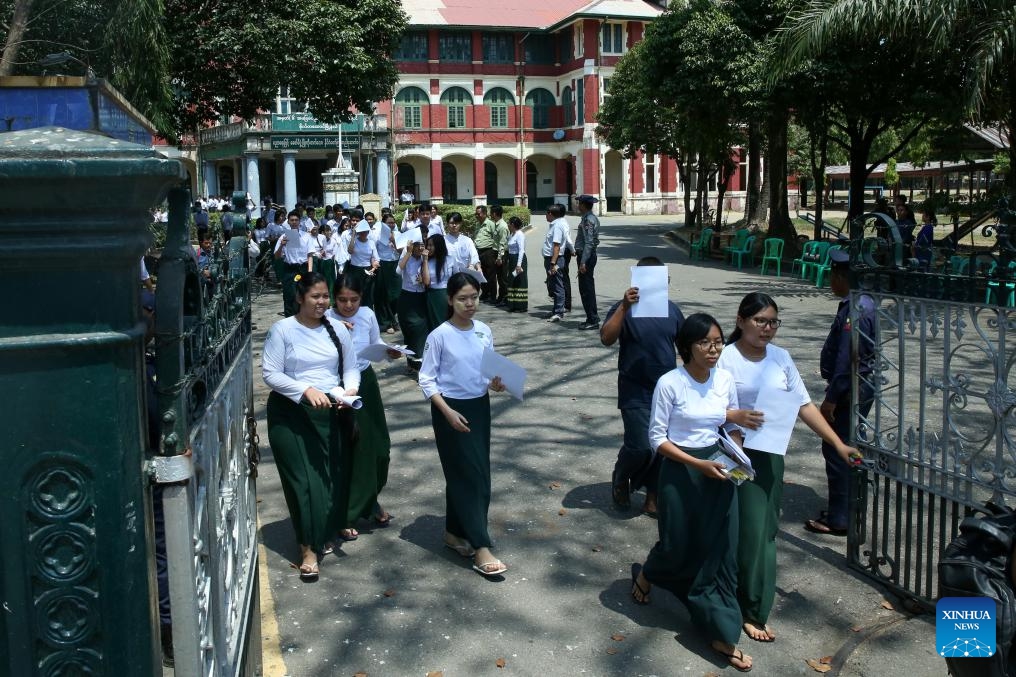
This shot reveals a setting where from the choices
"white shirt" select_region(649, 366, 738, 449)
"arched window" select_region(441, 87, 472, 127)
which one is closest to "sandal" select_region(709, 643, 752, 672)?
"white shirt" select_region(649, 366, 738, 449)

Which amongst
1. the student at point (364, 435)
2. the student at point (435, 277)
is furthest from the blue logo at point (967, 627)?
the student at point (435, 277)

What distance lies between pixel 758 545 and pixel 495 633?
1.29m

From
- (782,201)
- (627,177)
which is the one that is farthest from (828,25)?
(627,177)

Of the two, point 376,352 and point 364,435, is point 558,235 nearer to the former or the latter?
point 376,352

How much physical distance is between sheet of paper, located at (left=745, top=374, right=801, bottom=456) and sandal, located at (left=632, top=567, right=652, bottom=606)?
3.09 ft

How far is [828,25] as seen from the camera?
14.8m

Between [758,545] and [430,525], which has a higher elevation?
[758,545]

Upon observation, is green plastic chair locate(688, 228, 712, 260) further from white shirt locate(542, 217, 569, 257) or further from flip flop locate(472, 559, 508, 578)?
flip flop locate(472, 559, 508, 578)

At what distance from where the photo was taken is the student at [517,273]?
1489cm

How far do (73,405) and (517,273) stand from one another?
13086 mm

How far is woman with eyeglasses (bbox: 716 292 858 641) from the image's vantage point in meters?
4.57

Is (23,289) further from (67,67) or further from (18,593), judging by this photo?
(67,67)

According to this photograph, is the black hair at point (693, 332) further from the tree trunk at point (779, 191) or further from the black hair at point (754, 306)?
the tree trunk at point (779, 191)

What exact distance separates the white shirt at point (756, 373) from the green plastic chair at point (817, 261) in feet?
43.8
